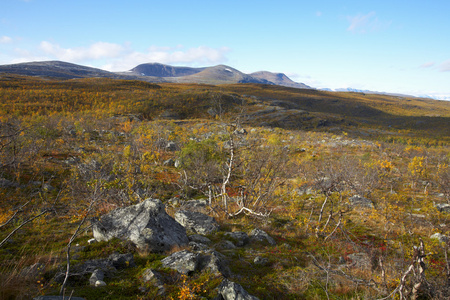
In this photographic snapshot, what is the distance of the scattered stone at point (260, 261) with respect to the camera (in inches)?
214

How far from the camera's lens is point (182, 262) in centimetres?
441

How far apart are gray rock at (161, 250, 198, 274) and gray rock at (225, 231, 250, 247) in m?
2.38

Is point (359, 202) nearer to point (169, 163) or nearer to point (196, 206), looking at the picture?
point (196, 206)

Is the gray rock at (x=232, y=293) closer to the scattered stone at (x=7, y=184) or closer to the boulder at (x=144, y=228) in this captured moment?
the boulder at (x=144, y=228)

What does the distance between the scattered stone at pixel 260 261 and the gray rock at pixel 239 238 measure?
110 centimetres

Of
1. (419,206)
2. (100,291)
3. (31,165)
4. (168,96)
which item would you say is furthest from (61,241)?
(168,96)

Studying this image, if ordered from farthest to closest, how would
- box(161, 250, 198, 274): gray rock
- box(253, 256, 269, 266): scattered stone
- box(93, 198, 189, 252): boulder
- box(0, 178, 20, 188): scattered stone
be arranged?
box(0, 178, 20, 188): scattered stone, box(253, 256, 269, 266): scattered stone, box(93, 198, 189, 252): boulder, box(161, 250, 198, 274): gray rock

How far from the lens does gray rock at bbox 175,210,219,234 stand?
7355 mm

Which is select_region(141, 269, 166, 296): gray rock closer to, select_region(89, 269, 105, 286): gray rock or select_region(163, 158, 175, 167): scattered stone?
select_region(89, 269, 105, 286): gray rock

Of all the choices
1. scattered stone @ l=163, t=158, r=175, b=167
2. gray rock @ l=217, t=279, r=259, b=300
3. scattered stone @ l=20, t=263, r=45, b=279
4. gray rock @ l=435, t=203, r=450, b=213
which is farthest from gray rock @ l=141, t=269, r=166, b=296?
scattered stone @ l=163, t=158, r=175, b=167

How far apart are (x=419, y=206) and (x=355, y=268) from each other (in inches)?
382

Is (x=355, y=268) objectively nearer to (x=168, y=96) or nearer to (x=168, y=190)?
(x=168, y=190)

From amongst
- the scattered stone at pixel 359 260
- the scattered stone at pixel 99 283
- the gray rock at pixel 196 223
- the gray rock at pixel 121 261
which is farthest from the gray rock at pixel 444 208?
the scattered stone at pixel 99 283

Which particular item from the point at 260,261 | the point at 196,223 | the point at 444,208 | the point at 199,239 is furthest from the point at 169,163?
the point at 444,208
